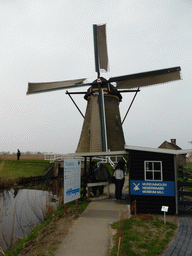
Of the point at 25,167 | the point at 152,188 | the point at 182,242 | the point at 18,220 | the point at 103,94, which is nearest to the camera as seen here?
the point at 182,242

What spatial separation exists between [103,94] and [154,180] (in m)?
12.5

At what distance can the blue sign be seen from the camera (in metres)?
7.28

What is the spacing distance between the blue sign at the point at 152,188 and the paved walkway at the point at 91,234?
1.08 metres

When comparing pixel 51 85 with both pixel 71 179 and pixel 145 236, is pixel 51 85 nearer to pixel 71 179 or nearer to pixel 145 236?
pixel 71 179

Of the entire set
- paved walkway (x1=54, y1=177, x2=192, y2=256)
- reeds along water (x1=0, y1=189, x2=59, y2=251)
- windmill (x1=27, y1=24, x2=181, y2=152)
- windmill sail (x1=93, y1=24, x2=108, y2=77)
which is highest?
windmill sail (x1=93, y1=24, x2=108, y2=77)

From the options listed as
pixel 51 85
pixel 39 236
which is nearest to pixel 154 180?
pixel 39 236

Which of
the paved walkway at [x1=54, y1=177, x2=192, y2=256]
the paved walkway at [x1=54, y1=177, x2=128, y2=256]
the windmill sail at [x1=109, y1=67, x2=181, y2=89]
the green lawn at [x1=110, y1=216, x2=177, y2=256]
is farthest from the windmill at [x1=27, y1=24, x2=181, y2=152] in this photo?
the green lawn at [x1=110, y1=216, x2=177, y2=256]

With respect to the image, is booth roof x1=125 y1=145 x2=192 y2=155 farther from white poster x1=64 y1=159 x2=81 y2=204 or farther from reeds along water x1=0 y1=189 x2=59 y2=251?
reeds along water x1=0 y1=189 x2=59 y2=251

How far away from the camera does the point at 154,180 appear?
7.42 metres

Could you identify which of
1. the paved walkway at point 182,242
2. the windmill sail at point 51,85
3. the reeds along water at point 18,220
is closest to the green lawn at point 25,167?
the windmill sail at point 51,85

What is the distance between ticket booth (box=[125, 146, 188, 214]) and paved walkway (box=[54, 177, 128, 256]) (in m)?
1.07

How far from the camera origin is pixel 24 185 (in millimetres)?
15797

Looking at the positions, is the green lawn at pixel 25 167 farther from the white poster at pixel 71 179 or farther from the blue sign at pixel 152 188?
the blue sign at pixel 152 188

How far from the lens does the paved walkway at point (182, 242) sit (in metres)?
4.17
